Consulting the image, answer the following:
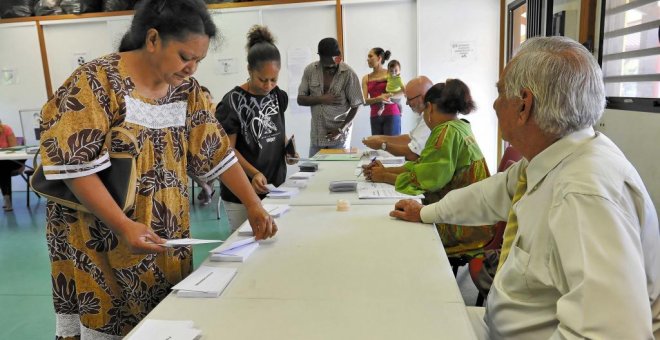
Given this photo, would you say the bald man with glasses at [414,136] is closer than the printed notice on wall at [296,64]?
Yes

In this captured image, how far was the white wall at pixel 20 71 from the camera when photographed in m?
6.24

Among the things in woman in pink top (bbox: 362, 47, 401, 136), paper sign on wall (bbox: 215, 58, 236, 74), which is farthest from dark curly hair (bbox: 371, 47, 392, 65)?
paper sign on wall (bbox: 215, 58, 236, 74)

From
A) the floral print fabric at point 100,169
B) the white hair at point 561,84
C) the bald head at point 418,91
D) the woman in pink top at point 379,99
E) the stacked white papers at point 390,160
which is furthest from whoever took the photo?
the woman in pink top at point 379,99

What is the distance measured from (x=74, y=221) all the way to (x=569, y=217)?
47.4 inches

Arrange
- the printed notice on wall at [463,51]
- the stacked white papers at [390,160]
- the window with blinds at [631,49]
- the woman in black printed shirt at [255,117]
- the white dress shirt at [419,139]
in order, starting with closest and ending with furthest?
1. the woman in black printed shirt at [255,117]
2. the window with blinds at [631,49]
3. the white dress shirt at [419,139]
4. the stacked white papers at [390,160]
5. the printed notice on wall at [463,51]

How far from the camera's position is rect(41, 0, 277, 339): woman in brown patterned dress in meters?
1.10

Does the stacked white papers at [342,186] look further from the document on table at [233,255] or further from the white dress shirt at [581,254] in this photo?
the white dress shirt at [581,254]

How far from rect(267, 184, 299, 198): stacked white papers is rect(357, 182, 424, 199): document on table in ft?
1.10

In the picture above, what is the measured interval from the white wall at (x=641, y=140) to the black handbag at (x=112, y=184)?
2371mm

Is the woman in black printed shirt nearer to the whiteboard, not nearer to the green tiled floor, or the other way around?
the green tiled floor

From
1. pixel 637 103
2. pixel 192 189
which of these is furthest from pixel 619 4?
pixel 192 189

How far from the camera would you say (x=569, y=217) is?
32.5 inches

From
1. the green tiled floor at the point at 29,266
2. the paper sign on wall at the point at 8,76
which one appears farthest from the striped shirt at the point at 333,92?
the paper sign on wall at the point at 8,76

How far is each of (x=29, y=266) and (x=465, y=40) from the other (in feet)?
16.6
